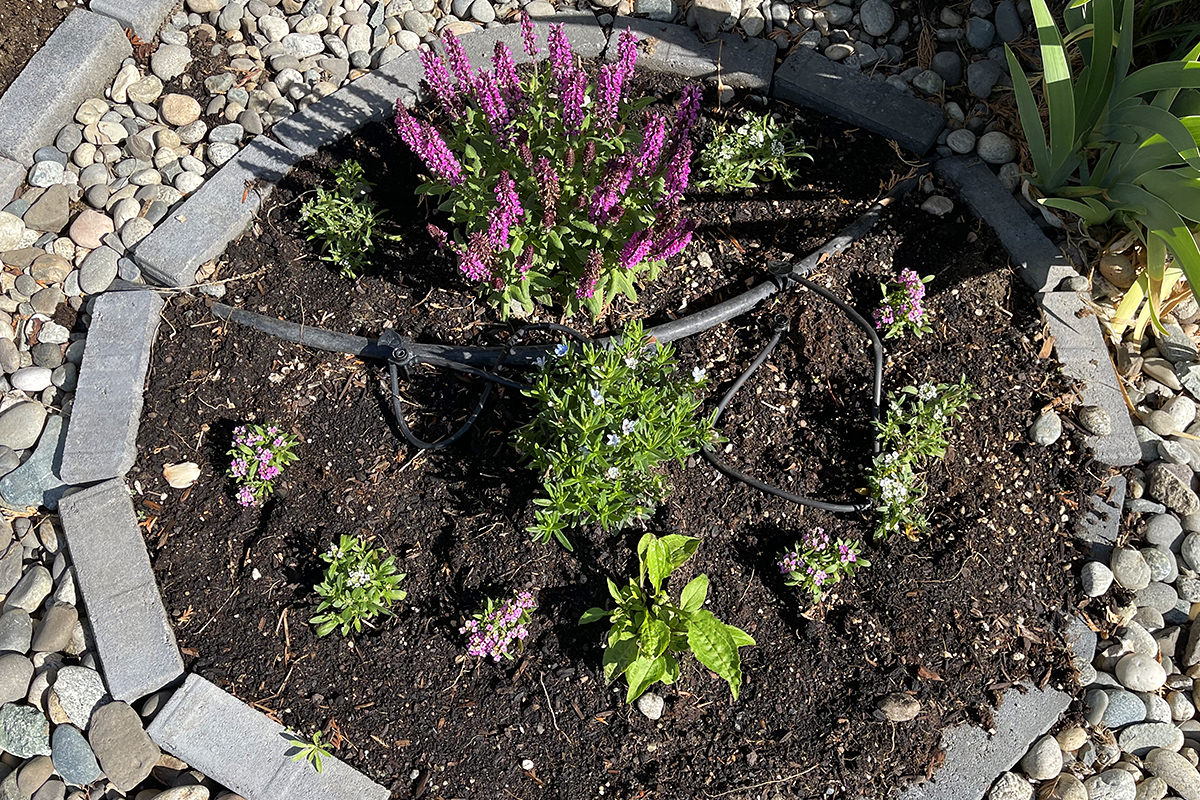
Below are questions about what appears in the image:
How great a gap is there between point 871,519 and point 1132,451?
100cm

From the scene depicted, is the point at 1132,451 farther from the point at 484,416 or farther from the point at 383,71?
the point at 383,71

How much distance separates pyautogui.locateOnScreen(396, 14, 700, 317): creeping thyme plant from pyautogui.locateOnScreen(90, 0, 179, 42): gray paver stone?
5.54 feet

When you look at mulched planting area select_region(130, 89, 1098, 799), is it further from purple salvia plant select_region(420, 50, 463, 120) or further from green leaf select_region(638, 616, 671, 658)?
purple salvia plant select_region(420, 50, 463, 120)

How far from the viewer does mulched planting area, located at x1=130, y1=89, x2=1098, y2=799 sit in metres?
2.69

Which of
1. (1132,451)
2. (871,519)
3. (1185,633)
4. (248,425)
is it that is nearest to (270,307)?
(248,425)

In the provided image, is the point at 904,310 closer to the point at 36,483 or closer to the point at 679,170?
the point at 679,170

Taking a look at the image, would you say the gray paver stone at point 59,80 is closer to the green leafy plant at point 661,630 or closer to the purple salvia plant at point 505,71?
the purple salvia plant at point 505,71

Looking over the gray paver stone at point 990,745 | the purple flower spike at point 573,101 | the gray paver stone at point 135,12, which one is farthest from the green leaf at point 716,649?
the gray paver stone at point 135,12

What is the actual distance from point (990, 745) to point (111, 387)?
319 cm

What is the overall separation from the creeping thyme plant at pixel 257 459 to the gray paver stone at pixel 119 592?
39 centimetres

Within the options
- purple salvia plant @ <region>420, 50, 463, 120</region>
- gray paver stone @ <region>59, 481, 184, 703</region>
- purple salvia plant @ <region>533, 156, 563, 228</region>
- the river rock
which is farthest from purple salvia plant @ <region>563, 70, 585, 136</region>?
the river rock

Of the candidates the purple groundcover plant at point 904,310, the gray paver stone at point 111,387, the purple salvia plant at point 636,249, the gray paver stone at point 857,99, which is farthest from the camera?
the gray paver stone at point 857,99

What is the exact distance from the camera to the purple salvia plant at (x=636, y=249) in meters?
2.69

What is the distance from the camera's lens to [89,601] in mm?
2869
